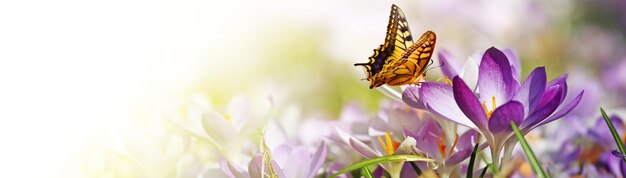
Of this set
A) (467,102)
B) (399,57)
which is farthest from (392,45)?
(467,102)

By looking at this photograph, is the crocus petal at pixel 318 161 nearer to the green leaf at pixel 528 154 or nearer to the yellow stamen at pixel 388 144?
the yellow stamen at pixel 388 144

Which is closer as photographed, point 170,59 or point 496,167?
point 496,167

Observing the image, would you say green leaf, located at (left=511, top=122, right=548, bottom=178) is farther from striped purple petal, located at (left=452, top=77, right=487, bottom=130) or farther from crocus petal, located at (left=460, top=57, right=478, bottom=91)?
crocus petal, located at (left=460, top=57, right=478, bottom=91)

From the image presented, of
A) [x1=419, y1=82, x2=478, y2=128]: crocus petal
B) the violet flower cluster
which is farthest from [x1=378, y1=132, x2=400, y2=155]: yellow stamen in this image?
[x1=419, y1=82, x2=478, y2=128]: crocus petal

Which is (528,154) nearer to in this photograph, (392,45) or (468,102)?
(468,102)

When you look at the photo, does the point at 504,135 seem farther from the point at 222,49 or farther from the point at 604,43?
the point at 604,43

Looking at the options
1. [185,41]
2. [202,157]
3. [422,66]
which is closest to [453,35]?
[185,41]
